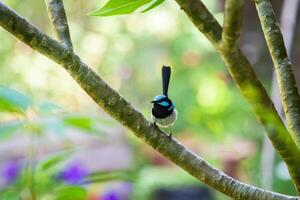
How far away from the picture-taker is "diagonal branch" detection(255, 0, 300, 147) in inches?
20.9

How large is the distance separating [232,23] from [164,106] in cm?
23

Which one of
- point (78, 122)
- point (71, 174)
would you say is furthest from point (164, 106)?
point (71, 174)

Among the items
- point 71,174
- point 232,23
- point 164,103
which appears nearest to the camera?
point 232,23

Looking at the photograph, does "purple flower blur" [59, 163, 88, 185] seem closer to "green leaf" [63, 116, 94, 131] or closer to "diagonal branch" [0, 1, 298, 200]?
"green leaf" [63, 116, 94, 131]

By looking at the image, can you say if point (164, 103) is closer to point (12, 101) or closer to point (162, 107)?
point (162, 107)

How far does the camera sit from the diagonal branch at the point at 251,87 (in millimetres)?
527

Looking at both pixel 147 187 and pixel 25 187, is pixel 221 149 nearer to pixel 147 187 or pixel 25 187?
pixel 147 187

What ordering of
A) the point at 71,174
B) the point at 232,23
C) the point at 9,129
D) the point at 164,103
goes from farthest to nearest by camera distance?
the point at 71,174 → the point at 9,129 → the point at 164,103 → the point at 232,23

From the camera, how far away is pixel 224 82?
10.5 feet

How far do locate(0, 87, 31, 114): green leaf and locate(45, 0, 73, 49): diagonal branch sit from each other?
168 mm

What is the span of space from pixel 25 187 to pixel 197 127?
2.12 meters

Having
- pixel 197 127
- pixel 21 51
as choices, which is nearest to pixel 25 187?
pixel 197 127

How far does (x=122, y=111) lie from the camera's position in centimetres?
52

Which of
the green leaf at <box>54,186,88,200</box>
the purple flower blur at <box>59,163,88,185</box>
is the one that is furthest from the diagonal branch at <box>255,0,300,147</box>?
the purple flower blur at <box>59,163,88,185</box>
